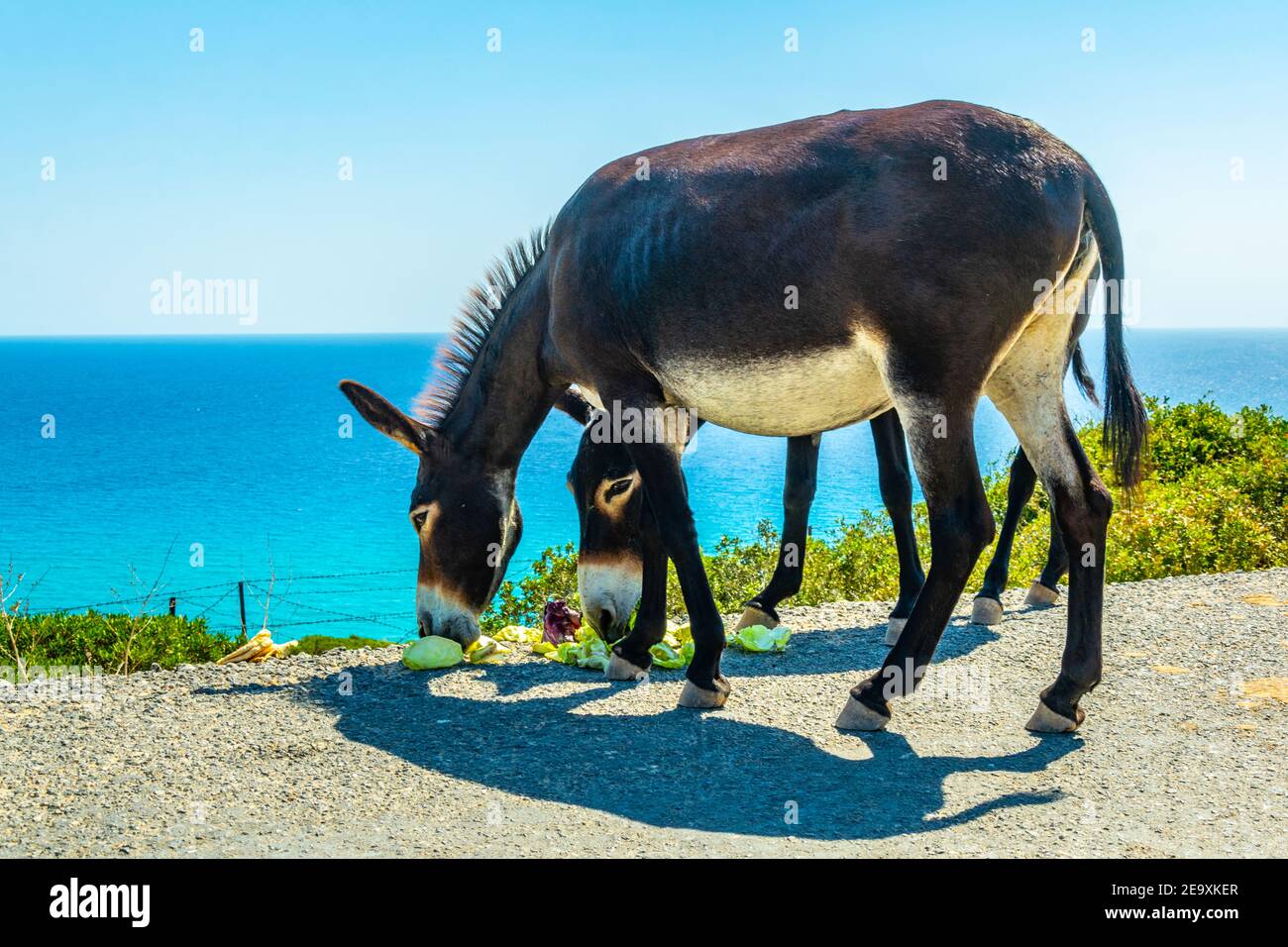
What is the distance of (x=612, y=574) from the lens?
7555 millimetres

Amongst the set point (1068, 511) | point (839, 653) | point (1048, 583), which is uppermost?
point (1068, 511)

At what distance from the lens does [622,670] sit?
7809 mm

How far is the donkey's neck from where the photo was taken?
7680 mm

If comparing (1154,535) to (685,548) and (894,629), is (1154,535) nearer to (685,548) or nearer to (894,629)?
(894,629)

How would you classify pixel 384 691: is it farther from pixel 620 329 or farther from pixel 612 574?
pixel 620 329

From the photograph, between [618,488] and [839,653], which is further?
[839,653]

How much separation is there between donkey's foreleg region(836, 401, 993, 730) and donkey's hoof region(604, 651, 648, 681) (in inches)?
76.3

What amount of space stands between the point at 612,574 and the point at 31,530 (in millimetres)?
68873

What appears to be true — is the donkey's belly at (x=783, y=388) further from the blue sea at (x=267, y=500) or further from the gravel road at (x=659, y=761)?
the blue sea at (x=267, y=500)

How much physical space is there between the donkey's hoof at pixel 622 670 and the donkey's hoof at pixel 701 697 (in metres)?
0.80

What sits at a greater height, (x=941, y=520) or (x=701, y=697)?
(x=941, y=520)

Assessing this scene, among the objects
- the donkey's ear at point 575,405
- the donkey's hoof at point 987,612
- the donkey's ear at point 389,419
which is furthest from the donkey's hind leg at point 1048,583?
the donkey's ear at point 389,419

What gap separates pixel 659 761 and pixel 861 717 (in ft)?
4.18

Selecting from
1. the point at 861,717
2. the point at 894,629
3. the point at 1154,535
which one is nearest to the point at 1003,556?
the point at 894,629
